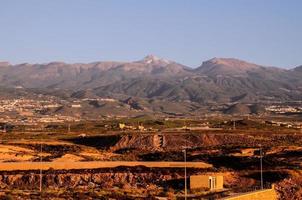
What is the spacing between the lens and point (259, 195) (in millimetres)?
59125

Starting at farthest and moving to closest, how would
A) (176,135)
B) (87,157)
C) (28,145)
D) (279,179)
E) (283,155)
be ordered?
1. (176,135)
2. (28,145)
3. (87,157)
4. (283,155)
5. (279,179)

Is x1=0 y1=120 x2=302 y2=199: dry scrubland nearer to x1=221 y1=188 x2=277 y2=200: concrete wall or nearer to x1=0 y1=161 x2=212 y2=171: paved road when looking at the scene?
x1=0 y1=161 x2=212 y2=171: paved road

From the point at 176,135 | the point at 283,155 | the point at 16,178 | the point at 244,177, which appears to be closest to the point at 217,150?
the point at 283,155

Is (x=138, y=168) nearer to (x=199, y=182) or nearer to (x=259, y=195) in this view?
(x=199, y=182)

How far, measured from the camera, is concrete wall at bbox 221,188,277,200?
5379cm

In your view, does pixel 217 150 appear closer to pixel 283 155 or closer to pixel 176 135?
pixel 283 155

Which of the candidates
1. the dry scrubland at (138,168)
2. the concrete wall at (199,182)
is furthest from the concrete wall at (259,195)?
the concrete wall at (199,182)

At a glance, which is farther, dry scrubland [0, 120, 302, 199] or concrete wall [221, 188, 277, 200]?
dry scrubland [0, 120, 302, 199]

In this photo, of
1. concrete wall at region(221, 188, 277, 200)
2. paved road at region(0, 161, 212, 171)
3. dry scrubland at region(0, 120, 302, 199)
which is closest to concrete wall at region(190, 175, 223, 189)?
dry scrubland at region(0, 120, 302, 199)

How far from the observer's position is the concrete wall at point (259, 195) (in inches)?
2118

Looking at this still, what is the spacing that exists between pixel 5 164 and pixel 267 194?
37355 millimetres

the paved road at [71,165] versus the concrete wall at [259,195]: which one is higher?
the paved road at [71,165]

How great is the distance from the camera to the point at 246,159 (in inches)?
3570

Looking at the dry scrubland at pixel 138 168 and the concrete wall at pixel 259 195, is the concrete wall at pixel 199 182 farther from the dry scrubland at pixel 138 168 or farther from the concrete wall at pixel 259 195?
the concrete wall at pixel 259 195
